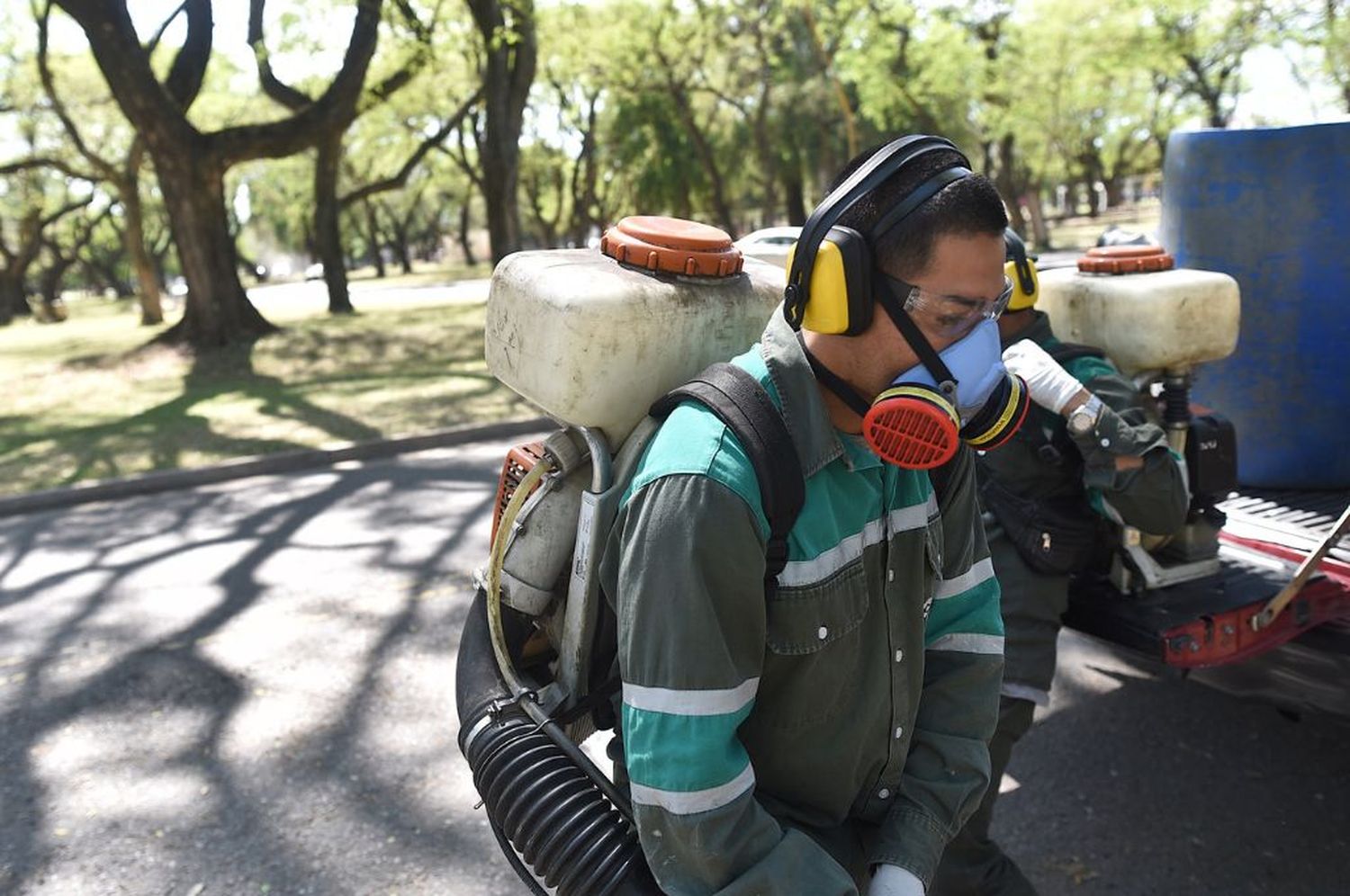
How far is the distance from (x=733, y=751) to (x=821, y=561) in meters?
0.30

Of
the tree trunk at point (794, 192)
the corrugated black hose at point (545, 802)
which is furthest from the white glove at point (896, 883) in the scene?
the tree trunk at point (794, 192)

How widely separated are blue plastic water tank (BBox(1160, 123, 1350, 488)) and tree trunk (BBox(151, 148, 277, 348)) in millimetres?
13735

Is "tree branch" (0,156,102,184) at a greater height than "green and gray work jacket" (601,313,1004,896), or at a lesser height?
greater

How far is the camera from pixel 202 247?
15.0 meters

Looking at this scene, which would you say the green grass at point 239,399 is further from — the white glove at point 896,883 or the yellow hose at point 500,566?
the white glove at point 896,883

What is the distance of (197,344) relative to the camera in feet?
49.2

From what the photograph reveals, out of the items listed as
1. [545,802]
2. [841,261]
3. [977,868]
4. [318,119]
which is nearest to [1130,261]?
[977,868]

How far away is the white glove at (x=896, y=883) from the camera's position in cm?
167

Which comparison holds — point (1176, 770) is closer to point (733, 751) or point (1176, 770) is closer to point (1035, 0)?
point (733, 751)

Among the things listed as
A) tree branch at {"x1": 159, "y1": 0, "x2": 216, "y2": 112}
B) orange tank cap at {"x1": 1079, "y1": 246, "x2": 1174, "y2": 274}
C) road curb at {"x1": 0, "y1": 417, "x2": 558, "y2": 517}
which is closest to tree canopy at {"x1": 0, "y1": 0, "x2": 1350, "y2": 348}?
tree branch at {"x1": 159, "y1": 0, "x2": 216, "y2": 112}

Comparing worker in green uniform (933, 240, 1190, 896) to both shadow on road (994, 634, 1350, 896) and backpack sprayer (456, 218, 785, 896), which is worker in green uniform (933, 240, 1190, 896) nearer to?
shadow on road (994, 634, 1350, 896)

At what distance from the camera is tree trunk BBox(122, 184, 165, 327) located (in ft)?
77.1

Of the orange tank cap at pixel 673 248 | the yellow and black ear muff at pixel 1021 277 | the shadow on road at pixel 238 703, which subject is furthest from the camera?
the shadow on road at pixel 238 703

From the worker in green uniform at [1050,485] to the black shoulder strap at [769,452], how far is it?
1.50 meters
